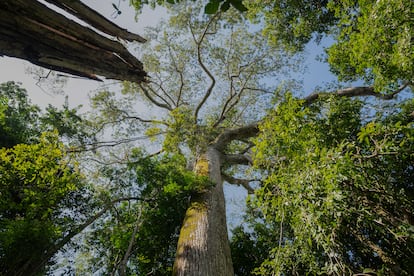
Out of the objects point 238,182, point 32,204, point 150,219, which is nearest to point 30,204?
point 32,204

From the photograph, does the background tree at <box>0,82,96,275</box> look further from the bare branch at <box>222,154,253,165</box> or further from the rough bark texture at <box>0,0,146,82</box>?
the bare branch at <box>222,154,253,165</box>

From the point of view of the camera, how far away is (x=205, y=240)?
391 cm

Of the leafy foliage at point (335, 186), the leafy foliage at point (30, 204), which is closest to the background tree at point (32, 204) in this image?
the leafy foliage at point (30, 204)

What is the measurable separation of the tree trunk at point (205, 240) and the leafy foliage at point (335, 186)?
0.65 meters

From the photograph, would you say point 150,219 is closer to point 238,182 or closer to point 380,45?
point 380,45

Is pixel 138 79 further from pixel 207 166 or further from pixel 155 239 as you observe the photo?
A: pixel 207 166

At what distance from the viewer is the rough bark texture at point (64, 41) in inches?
64.6

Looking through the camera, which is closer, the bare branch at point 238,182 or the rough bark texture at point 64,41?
the rough bark texture at point 64,41

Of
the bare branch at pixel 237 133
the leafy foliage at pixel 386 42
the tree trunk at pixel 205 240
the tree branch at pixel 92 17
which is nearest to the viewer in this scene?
the tree branch at pixel 92 17

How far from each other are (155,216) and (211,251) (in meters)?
1.64

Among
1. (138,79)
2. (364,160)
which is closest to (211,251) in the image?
(364,160)

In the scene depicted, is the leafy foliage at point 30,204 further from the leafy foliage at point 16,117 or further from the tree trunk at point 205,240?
the leafy foliage at point 16,117

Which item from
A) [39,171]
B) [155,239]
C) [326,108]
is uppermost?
[326,108]

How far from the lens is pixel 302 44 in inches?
308
